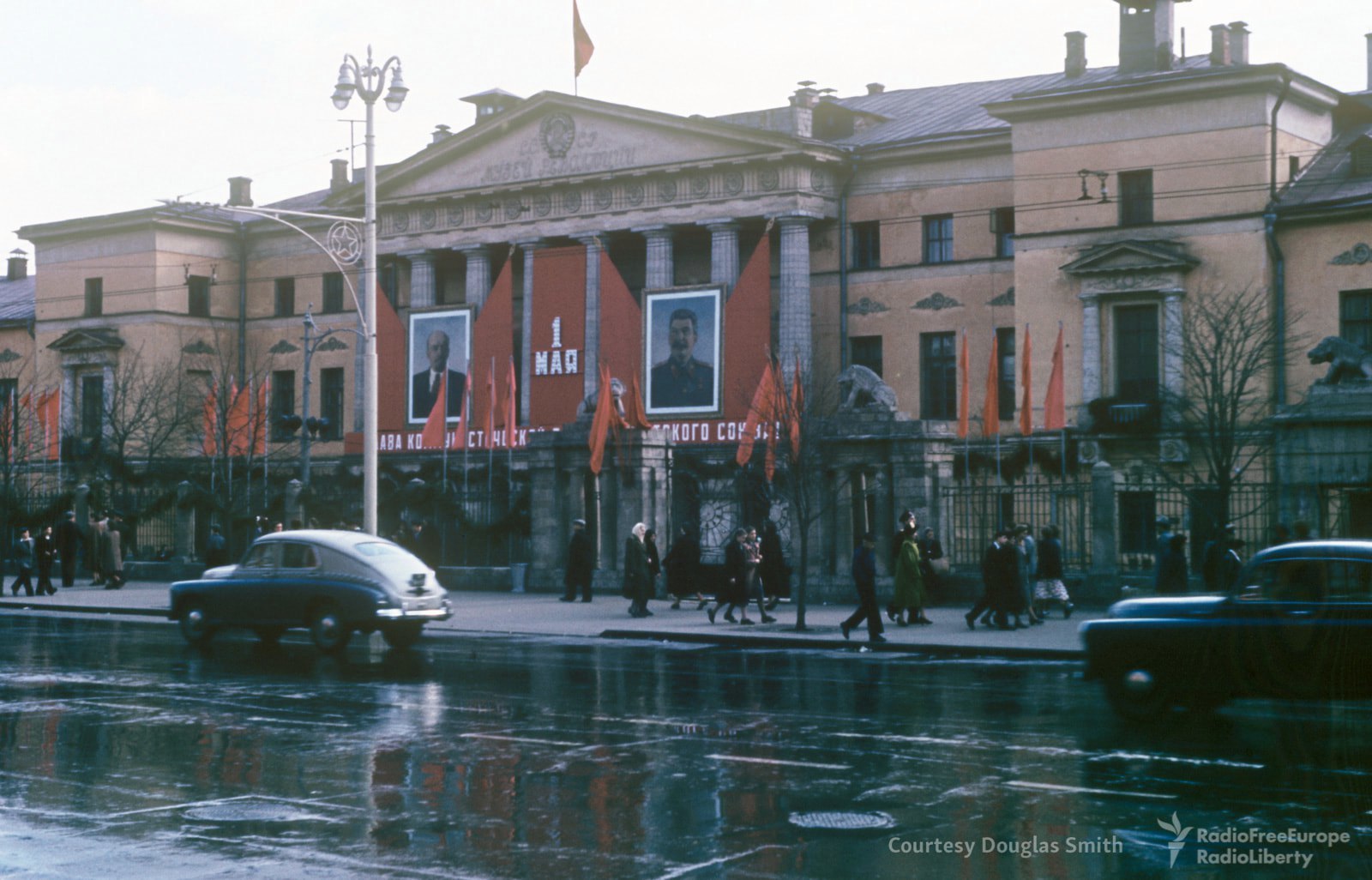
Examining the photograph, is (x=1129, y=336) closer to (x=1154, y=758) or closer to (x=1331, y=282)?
(x=1331, y=282)

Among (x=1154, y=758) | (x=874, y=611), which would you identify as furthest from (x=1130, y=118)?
(x=1154, y=758)

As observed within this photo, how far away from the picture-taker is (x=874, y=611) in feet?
78.4

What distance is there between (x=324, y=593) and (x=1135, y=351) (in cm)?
2802

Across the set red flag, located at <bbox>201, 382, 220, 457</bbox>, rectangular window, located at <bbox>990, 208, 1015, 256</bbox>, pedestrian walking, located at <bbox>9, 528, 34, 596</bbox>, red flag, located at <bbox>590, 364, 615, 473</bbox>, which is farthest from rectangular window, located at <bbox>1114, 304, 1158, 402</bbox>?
pedestrian walking, located at <bbox>9, 528, 34, 596</bbox>

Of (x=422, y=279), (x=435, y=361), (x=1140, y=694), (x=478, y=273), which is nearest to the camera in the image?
(x=1140, y=694)

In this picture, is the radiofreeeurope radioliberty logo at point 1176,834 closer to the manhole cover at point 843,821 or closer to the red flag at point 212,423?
the manhole cover at point 843,821

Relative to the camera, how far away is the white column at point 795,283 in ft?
167

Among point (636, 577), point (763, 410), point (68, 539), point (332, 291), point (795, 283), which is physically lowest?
point (636, 577)

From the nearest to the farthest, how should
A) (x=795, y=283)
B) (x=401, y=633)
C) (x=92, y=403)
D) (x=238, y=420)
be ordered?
1. (x=401, y=633)
2. (x=795, y=283)
3. (x=238, y=420)
4. (x=92, y=403)

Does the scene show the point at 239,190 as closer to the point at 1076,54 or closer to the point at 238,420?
the point at 238,420

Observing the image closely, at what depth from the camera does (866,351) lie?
5241cm

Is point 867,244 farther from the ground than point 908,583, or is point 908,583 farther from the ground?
point 867,244

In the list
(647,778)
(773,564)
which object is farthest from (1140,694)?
(773,564)

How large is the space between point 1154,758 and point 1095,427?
32.3 m
